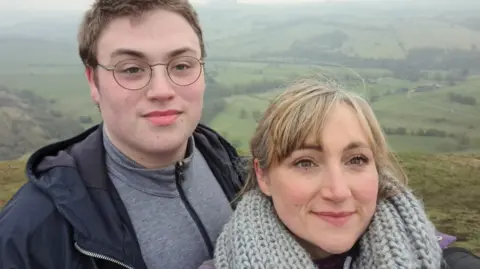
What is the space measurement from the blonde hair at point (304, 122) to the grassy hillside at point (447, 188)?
910 centimetres

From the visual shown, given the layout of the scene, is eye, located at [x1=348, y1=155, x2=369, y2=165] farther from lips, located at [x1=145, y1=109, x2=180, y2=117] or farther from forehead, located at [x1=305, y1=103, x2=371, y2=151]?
lips, located at [x1=145, y1=109, x2=180, y2=117]

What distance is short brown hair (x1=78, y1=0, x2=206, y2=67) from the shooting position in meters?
4.10

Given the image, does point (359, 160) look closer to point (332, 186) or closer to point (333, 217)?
point (332, 186)

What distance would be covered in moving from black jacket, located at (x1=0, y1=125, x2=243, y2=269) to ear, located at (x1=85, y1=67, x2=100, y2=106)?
46 cm

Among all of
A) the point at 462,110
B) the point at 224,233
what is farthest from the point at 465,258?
the point at 462,110

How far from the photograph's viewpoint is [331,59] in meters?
94.8

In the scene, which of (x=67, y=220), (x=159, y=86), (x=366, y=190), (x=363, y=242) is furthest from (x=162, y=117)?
(x=363, y=242)

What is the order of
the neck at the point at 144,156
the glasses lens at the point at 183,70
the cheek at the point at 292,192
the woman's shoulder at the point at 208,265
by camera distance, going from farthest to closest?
the neck at the point at 144,156 → the glasses lens at the point at 183,70 → the woman's shoulder at the point at 208,265 → the cheek at the point at 292,192

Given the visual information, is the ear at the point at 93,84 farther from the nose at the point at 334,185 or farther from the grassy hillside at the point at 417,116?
the grassy hillside at the point at 417,116

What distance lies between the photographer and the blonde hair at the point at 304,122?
11.6 ft

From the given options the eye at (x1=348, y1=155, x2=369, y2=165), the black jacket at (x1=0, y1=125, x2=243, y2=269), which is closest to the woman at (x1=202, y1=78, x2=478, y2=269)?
the eye at (x1=348, y1=155, x2=369, y2=165)

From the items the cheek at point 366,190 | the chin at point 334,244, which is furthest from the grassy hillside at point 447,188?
the chin at point 334,244

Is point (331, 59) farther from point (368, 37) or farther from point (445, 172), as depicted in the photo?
point (445, 172)

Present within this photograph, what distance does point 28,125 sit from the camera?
192ft
